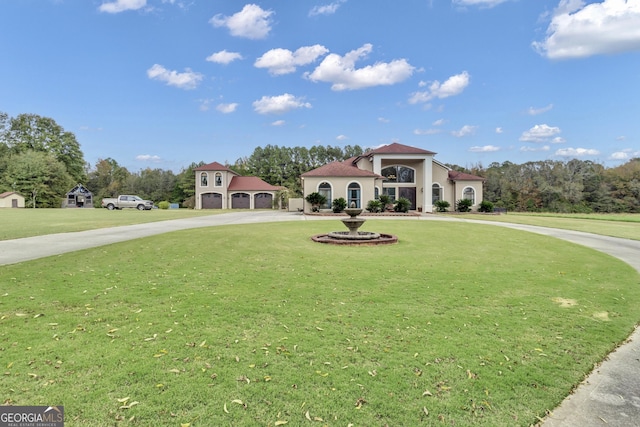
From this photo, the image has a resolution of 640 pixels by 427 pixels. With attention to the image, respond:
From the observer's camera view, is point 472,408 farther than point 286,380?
No

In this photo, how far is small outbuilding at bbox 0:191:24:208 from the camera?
48.3 meters

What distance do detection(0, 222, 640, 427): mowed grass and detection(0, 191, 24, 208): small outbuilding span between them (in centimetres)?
5649

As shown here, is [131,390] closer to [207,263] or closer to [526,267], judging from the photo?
[207,263]

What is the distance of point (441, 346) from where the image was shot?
3955mm

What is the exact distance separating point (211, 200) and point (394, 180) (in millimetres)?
28011

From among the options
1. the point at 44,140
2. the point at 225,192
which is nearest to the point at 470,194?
the point at 225,192

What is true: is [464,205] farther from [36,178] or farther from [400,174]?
[36,178]

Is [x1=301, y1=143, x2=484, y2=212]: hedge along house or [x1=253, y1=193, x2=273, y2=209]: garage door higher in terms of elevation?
[x1=301, y1=143, x2=484, y2=212]: hedge along house

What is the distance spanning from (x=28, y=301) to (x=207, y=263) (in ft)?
12.0

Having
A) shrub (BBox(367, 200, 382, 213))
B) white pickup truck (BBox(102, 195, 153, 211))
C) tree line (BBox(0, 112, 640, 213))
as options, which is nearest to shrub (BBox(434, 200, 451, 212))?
shrub (BBox(367, 200, 382, 213))

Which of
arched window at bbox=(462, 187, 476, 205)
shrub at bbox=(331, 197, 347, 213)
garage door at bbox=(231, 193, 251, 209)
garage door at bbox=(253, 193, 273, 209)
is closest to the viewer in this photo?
shrub at bbox=(331, 197, 347, 213)

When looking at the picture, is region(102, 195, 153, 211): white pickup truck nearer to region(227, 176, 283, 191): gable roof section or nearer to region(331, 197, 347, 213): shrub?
region(227, 176, 283, 191): gable roof section

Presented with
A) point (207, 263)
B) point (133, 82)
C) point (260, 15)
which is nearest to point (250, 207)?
point (133, 82)

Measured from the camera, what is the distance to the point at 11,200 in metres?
49.0
